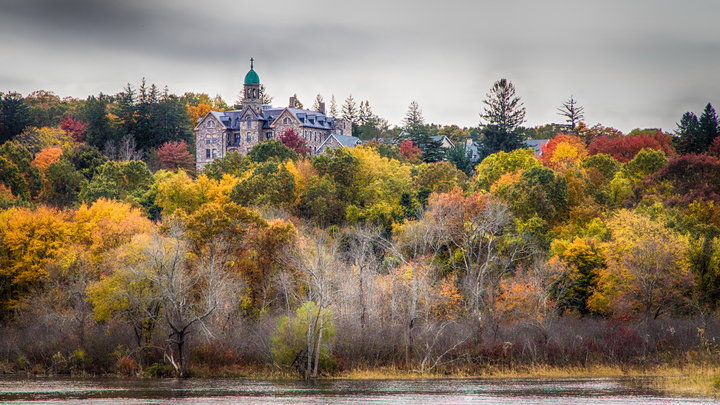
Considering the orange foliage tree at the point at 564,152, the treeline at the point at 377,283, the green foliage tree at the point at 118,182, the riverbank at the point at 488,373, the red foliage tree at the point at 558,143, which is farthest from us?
the red foliage tree at the point at 558,143

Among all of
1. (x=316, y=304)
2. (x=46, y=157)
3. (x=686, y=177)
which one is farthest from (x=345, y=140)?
(x=316, y=304)

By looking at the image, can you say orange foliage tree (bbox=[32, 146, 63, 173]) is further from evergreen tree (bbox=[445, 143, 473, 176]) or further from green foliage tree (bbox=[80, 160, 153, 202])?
evergreen tree (bbox=[445, 143, 473, 176])

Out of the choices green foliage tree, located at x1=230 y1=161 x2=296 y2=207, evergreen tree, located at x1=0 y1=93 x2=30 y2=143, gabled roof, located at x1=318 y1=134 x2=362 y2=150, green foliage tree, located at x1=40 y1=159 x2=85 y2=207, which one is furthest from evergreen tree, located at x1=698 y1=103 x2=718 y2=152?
evergreen tree, located at x1=0 y1=93 x2=30 y2=143

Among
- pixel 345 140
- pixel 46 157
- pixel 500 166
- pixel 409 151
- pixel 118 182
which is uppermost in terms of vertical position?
pixel 345 140

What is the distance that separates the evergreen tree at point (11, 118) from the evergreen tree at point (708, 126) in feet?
296

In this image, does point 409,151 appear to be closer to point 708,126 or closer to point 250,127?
point 250,127

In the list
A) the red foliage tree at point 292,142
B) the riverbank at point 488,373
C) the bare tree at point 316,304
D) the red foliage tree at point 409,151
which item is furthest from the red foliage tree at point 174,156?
the riverbank at point 488,373

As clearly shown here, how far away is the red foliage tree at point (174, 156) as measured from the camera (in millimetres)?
143000

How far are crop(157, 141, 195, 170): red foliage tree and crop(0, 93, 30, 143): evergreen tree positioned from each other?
19.3m

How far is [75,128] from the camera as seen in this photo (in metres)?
157

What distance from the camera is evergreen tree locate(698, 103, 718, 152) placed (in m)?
106

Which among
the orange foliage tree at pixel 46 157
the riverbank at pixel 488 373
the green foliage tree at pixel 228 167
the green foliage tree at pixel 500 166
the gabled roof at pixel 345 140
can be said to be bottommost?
the riverbank at pixel 488 373

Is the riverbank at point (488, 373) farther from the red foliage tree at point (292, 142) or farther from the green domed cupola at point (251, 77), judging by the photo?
the green domed cupola at point (251, 77)

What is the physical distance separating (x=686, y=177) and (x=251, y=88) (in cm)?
9127
